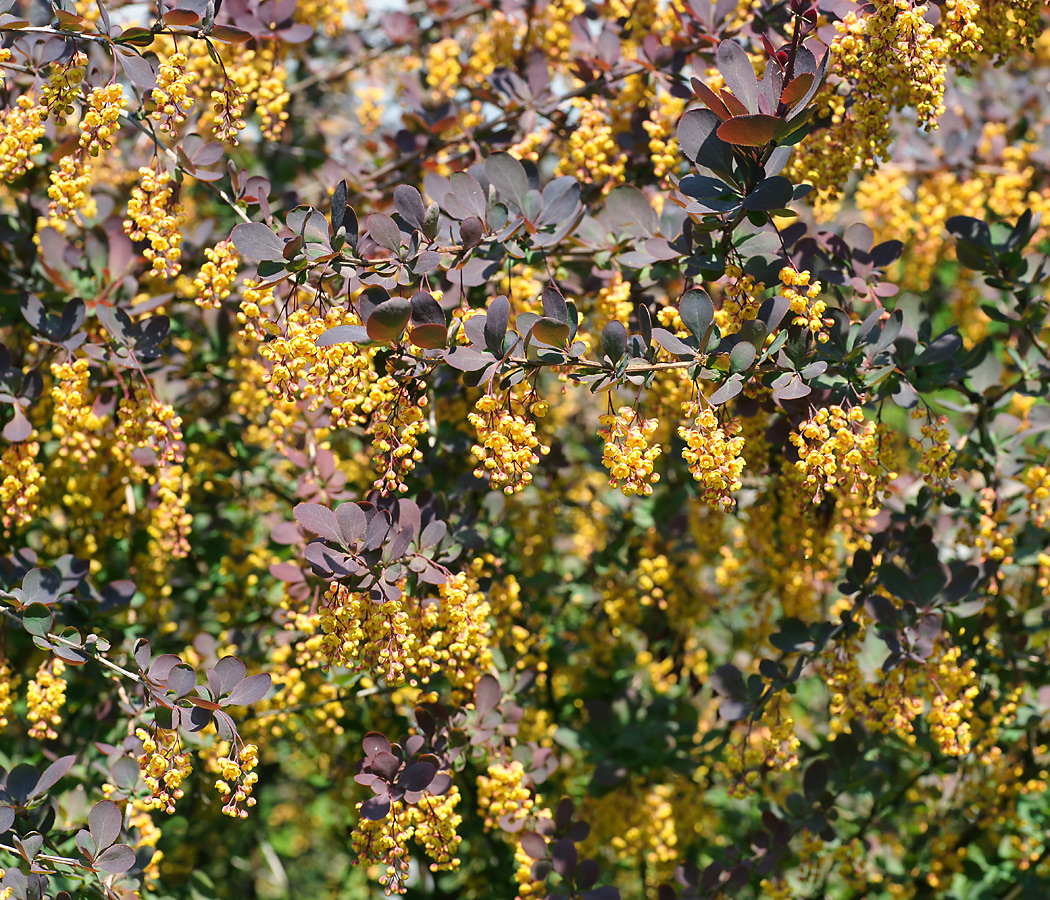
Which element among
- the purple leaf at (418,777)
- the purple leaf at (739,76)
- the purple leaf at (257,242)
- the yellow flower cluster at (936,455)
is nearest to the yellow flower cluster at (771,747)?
the yellow flower cluster at (936,455)

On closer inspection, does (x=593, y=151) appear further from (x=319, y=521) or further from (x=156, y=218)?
(x=319, y=521)

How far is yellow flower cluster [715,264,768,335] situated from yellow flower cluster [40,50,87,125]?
1.52 metres

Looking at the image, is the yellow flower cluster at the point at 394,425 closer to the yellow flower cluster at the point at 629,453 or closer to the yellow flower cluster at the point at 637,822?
the yellow flower cluster at the point at 629,453

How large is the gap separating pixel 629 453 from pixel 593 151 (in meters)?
1.10

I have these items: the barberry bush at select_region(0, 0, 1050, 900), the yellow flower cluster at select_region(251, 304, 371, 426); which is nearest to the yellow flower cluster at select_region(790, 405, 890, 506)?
the barberry bush at select_region(0, 0, 1050, 900)

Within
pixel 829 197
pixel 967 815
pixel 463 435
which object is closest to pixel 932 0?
pixel 829 197

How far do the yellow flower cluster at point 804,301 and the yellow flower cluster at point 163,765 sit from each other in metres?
1.61

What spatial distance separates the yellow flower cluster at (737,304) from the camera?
1884 millimetres

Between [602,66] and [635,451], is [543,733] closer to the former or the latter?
[635,451]

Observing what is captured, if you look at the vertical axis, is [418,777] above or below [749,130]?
below

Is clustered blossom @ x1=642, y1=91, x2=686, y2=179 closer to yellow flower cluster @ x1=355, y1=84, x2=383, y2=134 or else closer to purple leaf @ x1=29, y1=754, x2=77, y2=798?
yellow flower cluster @ x1=355, y1=84, x2=383, y2=134

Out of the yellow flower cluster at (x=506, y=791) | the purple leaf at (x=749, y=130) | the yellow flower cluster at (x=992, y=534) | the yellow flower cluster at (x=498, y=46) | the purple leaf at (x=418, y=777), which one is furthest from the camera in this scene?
the yellow flower cluster at (x=498, y=46)

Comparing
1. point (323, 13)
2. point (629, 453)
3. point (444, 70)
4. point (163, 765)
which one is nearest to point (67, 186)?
point (163, 765)

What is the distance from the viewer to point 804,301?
1782 mm
